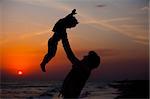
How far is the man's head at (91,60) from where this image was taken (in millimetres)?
2424

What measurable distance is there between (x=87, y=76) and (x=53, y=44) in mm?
340

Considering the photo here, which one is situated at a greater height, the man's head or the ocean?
the man's head

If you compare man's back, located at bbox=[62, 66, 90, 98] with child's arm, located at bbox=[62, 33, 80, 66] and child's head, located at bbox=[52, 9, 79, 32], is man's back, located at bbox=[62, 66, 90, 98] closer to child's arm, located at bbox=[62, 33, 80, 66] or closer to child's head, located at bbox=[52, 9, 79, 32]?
child's arm, located at bbox=[62, 33, 80, 66]

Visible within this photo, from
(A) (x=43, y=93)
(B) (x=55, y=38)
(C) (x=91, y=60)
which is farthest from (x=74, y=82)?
(A) (x=43, y=93)

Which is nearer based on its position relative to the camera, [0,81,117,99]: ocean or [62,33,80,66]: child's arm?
[62,33,80,66]: child's arm

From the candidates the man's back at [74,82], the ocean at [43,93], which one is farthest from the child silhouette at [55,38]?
the ocean at [43,93]

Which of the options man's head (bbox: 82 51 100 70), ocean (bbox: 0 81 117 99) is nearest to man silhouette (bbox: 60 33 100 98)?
man's head (bbox: 82 51 100 70)

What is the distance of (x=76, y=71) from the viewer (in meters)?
2.42

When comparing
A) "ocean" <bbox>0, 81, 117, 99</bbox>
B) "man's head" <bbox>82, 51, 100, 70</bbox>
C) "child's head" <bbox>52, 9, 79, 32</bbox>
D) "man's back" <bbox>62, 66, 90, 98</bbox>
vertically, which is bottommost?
"ocean" <bbox>0, 81, 117, 99</bbox>

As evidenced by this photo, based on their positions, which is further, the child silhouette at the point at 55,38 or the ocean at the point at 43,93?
the ocean at the point at 43,93

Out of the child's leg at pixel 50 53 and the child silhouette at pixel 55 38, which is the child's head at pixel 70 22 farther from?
the child's leg at pixel 50 53

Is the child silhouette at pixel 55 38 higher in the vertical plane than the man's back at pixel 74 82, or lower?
higher

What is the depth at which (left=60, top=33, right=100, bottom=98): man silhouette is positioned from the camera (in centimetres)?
238

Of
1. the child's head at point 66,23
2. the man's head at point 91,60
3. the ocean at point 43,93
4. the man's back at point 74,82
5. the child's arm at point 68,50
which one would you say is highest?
the child's head at point 66,23
